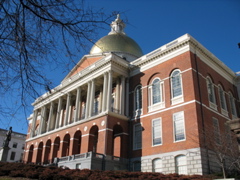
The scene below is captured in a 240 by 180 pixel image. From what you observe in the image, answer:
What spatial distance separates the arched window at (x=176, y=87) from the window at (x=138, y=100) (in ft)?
17.3

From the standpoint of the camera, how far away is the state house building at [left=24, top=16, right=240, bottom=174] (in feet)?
84.6

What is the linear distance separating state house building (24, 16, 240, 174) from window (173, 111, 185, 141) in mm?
105

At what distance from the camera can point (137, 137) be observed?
31.1 meters

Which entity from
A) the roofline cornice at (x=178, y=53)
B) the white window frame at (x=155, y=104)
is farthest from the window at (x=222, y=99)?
the white window frame at (x=155, y=104)

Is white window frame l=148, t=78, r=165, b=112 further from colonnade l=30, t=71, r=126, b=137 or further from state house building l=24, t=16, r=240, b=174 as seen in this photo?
colonnade l=30, t=71, r=126, b=137

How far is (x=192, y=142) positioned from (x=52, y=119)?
2714 cm

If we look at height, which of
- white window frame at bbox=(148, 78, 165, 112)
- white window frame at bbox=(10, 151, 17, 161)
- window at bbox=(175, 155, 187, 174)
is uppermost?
white window frame at bbox=(148, 78, 165, 112)

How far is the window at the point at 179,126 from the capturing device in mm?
26156

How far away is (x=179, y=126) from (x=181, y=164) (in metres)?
3.94

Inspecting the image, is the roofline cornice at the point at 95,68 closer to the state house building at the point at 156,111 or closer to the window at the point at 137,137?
the state house building at the point at 156,111

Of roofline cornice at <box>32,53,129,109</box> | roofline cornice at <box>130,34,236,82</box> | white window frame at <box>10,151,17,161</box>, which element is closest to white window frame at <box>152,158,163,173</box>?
roofline cornice at <box>130,34,236,82</box>

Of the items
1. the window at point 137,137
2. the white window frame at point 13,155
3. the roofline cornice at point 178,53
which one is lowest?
the window at point 137,137

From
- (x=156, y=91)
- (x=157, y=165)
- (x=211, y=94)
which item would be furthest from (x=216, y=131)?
(x=156, y=91)

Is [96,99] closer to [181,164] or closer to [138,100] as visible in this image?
[138,100]
